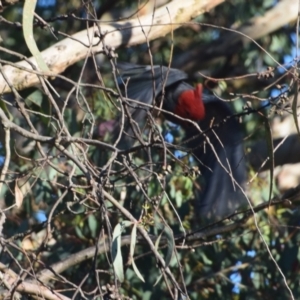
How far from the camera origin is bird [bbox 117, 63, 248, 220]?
14.8 feet

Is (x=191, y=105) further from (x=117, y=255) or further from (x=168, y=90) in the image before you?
(x=117, y=255)

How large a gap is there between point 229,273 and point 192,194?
1.54ft

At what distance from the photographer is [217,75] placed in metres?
5.93

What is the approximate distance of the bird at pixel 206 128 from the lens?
4.50 m

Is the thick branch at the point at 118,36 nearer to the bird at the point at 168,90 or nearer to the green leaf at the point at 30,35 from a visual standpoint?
the bird at the point at 168,90

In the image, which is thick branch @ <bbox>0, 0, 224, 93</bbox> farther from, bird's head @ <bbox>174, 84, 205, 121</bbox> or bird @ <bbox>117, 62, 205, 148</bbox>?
bird's head @ <bbox>174, 84, 205, 121</bbox>

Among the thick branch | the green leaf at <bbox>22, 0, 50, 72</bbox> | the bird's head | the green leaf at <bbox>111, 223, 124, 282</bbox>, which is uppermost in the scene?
the bird's head

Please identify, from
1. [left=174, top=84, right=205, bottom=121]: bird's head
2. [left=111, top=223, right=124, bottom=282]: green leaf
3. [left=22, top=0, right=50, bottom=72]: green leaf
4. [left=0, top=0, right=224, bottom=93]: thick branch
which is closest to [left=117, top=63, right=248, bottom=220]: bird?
[left=174, top=84, right=205, bottom=121]: bird's head

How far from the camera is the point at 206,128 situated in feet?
15.7

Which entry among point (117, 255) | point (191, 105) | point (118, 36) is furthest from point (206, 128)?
point (117, 255)

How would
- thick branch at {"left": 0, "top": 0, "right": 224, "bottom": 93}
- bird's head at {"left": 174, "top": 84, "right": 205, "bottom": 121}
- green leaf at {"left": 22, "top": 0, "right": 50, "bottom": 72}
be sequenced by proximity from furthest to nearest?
bird's head at {"left": 174, "top": 84, "right": 205, "bottom": 121}, thick branch at {"left": 0, "top": 0, "right": 224, "bottom": 93}, green leaf at {"left": 22, "top": 0, "right": 50, "bottom": 72}

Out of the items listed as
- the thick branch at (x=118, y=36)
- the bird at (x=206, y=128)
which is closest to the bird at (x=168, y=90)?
the bird at (x=206, y=128)

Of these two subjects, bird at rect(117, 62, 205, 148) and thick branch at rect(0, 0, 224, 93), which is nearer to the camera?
thick branch at rect(0, 0, 224, 93)

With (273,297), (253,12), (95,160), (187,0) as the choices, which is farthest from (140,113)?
(253,12)
